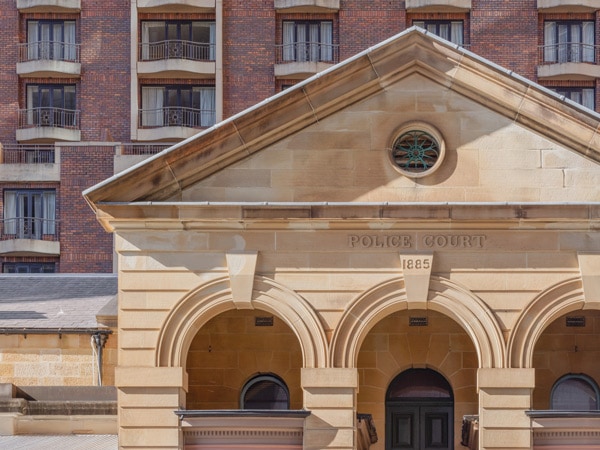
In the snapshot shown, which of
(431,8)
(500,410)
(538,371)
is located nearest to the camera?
(500,410)

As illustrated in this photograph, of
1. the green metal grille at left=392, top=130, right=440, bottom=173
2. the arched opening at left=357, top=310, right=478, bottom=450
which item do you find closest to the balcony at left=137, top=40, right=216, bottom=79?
the arched opening at left=357, top=310, right=478, bottom=450

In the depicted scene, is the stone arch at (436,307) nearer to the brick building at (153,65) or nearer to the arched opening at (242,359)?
the arched opening at (242,359)

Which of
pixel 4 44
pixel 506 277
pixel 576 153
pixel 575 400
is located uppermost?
pixel 4 44

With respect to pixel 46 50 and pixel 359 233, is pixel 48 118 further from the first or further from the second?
pixel 359 233

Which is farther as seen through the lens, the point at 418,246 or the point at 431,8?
the point at 431,8

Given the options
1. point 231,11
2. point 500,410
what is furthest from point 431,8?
point 500,410

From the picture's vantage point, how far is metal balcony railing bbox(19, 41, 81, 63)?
6081 cm

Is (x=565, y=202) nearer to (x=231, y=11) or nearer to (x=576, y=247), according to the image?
(x=576, y=247)

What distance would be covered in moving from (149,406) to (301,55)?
110 ft

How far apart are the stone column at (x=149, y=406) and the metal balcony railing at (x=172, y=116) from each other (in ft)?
107

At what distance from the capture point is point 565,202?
28.2 m

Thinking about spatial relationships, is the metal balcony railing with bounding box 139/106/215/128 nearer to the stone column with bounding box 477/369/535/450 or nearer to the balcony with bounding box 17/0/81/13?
the balcony with bounding box 17/0/81/13

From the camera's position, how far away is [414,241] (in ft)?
93.5

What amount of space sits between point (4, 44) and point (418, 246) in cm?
3642
